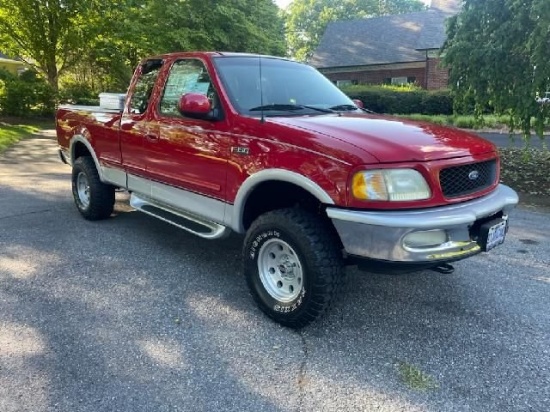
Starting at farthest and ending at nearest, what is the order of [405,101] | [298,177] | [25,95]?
[405,101], [25,95], [298,177]

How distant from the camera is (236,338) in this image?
131 inches

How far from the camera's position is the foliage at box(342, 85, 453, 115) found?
78.6 feet

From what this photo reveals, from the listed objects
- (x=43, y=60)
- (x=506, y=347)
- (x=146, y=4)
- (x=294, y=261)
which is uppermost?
(x=146, y=4)

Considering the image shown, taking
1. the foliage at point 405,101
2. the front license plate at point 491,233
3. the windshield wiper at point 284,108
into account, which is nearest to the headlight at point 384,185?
the front license plate at point 491,233

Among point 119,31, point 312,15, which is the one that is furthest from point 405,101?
point 312,15

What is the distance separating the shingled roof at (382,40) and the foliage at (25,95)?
1889 centimetres

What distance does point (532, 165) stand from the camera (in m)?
10.2

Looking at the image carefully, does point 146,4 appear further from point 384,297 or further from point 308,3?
point 308,3

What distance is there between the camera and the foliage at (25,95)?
64.2ft

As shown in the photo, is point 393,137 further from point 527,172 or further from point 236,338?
point 527,172

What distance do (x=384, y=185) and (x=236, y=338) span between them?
1.43 metres

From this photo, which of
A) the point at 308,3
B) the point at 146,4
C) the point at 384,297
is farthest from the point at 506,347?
the point at 308,3

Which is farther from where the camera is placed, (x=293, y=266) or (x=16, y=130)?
(x=16, y=130)

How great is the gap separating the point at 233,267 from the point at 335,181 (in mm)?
1929
